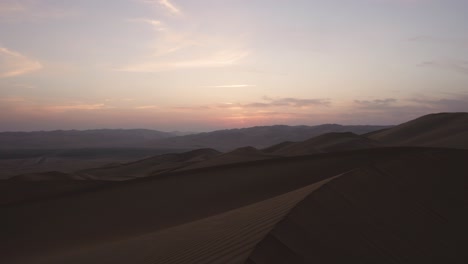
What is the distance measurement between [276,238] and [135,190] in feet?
31.8

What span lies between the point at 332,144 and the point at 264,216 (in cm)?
2777

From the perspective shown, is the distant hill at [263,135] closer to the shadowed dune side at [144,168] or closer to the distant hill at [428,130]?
the shadowed dune side at [144,168]

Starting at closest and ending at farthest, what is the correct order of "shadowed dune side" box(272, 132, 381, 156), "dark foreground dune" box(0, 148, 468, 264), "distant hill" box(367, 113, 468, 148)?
"dark foreground dune" box(0, 148, 468, 264)
"shadowed dune side" box(272, 132, 381, 156)
"distant hill" box(367, 113, 468, 148)

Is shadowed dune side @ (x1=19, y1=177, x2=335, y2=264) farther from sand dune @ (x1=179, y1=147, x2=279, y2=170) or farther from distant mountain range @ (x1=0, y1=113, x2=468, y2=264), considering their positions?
sand dune @ (x1=179, y1=147, x2=279, y2=170)

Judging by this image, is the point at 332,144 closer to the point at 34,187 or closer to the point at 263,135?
the point at 34,187

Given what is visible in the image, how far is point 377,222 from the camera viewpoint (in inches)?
241

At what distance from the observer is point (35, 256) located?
8.46m

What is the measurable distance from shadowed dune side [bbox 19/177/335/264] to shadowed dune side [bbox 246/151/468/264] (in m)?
0.27

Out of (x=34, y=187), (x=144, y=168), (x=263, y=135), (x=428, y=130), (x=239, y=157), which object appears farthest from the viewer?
(x=263, y=135)

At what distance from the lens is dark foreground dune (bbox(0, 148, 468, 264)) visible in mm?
5086

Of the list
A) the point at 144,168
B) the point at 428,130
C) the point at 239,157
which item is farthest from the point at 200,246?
the point at 428,130

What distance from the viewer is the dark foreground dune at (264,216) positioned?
200 inches

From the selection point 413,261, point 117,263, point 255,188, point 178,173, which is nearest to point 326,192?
point 413,261

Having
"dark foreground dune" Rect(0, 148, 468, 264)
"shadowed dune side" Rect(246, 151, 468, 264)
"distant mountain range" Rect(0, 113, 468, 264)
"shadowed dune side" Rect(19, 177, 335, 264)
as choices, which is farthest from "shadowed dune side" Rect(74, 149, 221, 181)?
"shadowed dune side" Rect(246, 151, 468, 264)
